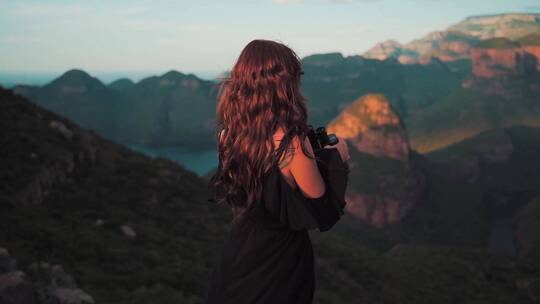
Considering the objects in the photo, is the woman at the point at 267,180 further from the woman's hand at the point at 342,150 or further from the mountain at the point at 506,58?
the mountain at the point at 506,58

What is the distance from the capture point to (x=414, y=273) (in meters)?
26.2

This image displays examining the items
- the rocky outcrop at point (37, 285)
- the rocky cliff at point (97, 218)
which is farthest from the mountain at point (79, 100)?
the rocky outcrop at point (37, 285)

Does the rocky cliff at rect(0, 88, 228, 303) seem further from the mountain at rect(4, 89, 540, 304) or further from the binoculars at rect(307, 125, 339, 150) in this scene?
the binoculars at rect(307, 125, 339, 150)

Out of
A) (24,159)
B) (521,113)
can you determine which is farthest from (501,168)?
(24,159)

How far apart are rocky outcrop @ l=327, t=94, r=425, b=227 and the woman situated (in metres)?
81.6

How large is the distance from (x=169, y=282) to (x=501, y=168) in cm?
12356

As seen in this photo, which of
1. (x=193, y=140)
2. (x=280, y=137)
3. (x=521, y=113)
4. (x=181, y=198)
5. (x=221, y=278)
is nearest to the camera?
(x=280, y=137)

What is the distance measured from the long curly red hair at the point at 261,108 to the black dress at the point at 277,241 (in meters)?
0.12

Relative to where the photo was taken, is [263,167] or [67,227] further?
[67,227]

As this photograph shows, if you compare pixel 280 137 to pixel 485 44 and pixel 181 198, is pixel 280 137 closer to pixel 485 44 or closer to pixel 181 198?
pixel 181 198

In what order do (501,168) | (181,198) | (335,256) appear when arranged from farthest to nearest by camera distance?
(501,168) → (335,256) → (181,198)

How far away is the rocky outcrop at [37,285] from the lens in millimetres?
6496

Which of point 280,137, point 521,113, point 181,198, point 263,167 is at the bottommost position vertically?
point 521,113

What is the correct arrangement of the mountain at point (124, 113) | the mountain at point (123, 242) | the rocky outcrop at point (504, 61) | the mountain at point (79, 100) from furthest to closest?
the mountain at point (124, 113), the rocky outcrop at point (504, 61), the mountain at point (79, 100), the mountain at point (123, 242)
